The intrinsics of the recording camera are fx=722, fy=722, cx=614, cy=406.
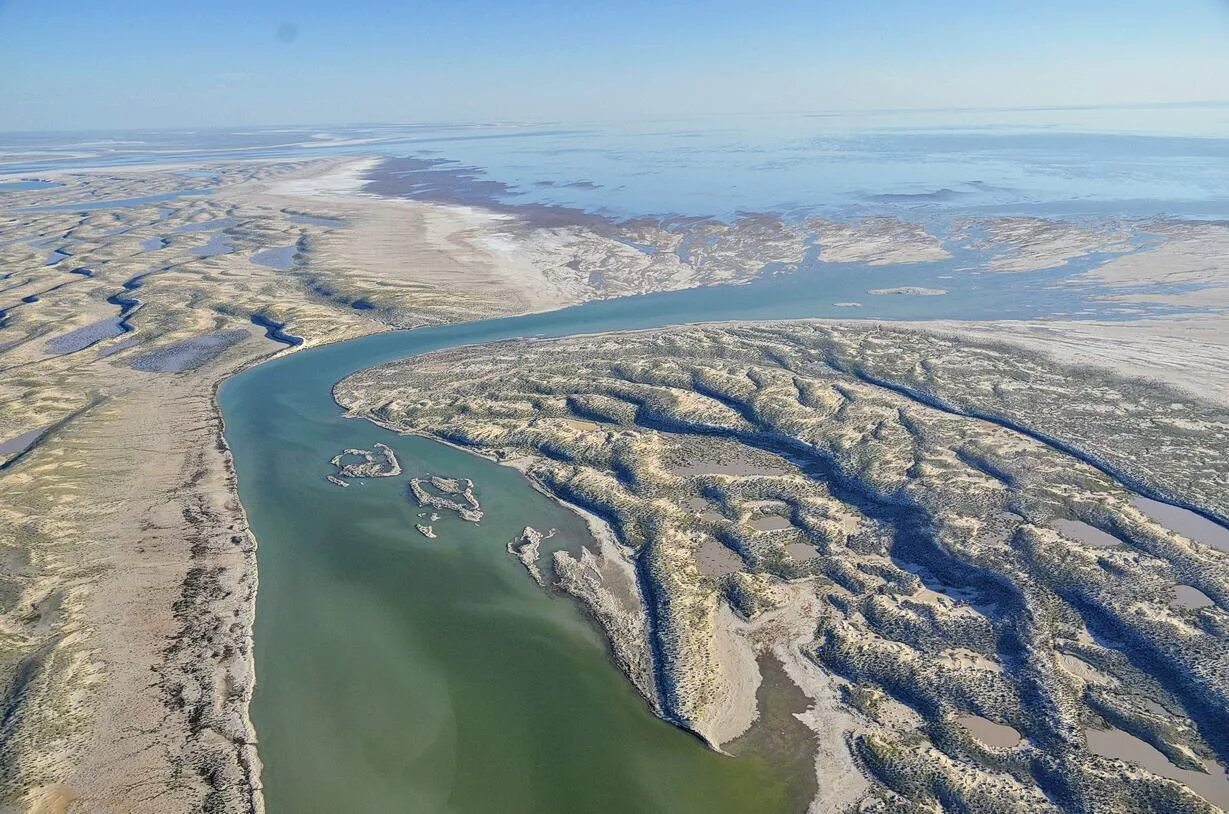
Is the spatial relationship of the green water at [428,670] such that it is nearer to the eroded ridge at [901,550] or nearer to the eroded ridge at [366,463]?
the eroded ridge at [366,463]

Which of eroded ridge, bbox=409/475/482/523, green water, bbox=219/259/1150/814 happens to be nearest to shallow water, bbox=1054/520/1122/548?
green water, bbox=219/259/1150/814

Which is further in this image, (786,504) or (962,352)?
(962,352)

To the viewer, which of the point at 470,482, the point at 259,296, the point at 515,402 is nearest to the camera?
the point at 470,482

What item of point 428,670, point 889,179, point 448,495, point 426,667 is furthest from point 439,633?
point 889,179

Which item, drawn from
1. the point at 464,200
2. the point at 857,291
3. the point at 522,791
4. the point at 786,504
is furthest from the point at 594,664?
the point at 464,200

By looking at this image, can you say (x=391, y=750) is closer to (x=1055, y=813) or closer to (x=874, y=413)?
(x=1055, y=813)

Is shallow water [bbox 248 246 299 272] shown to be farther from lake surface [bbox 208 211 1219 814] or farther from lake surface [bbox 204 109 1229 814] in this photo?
lake surface [bbox 208 211 1219 814]

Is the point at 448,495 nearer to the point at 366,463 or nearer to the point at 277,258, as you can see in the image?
the point at 366,463
